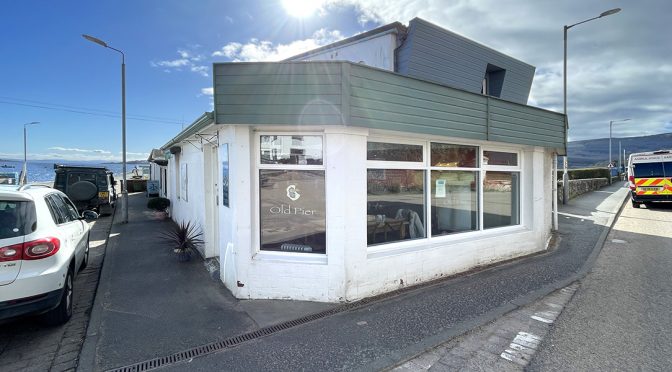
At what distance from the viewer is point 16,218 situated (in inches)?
149

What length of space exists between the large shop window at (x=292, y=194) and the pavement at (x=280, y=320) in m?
0.88

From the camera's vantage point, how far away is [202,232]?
299 inches

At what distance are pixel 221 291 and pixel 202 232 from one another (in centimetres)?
249

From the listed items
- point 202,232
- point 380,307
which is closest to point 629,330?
point 380,307

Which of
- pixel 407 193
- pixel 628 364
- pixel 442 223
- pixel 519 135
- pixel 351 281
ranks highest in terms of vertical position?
pixel 519 135

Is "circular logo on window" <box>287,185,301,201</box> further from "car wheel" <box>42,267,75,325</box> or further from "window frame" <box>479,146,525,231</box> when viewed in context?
"window frame" <box>479,146,525,231</box>

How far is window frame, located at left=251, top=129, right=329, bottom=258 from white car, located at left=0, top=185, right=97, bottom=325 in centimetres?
227

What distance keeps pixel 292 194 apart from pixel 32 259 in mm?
3021

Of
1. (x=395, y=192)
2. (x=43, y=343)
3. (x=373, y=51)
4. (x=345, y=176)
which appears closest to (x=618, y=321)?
(x=395, y=192)

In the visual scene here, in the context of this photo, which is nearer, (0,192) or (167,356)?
(167,356)

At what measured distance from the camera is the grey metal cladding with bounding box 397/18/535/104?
881cm

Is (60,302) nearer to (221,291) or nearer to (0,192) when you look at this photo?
(0,192)

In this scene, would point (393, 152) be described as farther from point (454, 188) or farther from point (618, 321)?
point (618, 321)

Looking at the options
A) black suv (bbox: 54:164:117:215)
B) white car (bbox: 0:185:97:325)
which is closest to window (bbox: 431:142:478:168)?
white car (bbox: 0:185:97:325)
